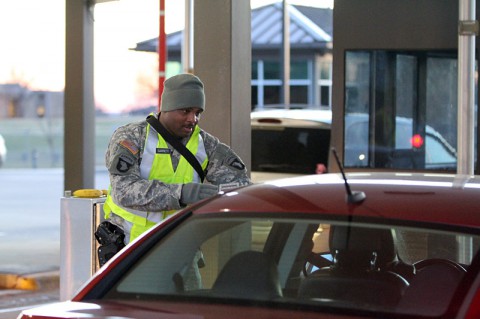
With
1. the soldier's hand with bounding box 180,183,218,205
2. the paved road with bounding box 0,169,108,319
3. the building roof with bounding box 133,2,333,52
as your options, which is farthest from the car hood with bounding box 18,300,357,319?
the building roof with bounding box 133,2,333,52

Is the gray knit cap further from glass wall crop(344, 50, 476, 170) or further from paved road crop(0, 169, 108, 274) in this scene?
paved road crop(0, 169, 108, 274)

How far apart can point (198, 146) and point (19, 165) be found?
162 feet

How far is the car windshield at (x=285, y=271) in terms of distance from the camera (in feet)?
12.2

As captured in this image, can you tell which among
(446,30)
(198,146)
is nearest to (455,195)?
(198,146)

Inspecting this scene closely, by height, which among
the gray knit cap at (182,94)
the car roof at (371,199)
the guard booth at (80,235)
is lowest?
the guard booth at (80,235)

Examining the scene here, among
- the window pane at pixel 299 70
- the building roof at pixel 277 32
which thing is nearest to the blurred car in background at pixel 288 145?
the building roof at pixel 277 32

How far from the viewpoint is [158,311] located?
3.69 m

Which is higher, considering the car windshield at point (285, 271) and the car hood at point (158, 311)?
the car windshield at point (285, 271)

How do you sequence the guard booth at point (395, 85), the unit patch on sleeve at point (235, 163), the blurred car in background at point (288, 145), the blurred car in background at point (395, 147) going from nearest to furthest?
the unit patch on sleeve at point (235, 163) < the guard booth at point (395, 85) < the blurred car in background at point (395, 147) < the blurred car in background at point (288, 145)

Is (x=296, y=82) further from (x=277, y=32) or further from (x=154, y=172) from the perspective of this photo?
(x=154, y=172)

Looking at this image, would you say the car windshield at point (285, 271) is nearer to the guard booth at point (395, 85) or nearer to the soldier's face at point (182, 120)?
the soldier's face at point (182, 120)

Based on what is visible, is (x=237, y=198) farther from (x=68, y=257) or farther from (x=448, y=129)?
(x=448, y=129)

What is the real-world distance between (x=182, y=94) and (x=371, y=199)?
219cm

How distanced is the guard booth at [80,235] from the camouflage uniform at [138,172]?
1.11 m
